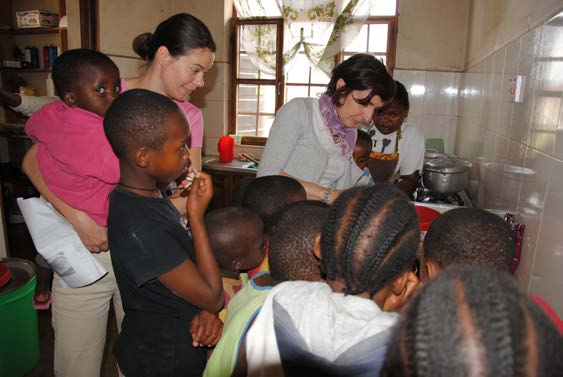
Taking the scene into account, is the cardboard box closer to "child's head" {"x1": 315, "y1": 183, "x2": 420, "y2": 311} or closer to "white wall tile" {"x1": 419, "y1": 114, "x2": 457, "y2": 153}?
"white wall tile" {"x1": 419, "y1": 114, "x2": 457, "y2": 153}

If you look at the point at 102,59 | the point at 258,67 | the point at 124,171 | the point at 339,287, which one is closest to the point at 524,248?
the point at 339,287

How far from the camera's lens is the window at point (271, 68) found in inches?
143

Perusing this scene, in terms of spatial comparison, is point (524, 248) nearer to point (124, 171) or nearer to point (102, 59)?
point (124, 171)

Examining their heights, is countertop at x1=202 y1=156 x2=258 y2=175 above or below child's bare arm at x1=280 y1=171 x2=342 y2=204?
below

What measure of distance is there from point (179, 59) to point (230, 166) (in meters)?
2.36

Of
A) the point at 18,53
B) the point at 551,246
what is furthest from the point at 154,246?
the point at 18,53

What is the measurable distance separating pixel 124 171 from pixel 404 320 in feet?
2.70

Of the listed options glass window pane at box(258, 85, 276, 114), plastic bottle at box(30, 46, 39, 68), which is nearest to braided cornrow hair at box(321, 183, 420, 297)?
glass window pane at box(258, 85, 276, 114)

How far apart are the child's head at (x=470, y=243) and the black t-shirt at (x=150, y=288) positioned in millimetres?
596

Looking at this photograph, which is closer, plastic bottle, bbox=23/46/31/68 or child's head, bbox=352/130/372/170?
child's head, bbox=352/130/372/170

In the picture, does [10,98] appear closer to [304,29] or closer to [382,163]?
[304,29]

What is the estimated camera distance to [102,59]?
4.34ft

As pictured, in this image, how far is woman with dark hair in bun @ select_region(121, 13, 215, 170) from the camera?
4.43 ft

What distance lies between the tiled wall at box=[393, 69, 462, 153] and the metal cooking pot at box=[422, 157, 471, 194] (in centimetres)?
147
